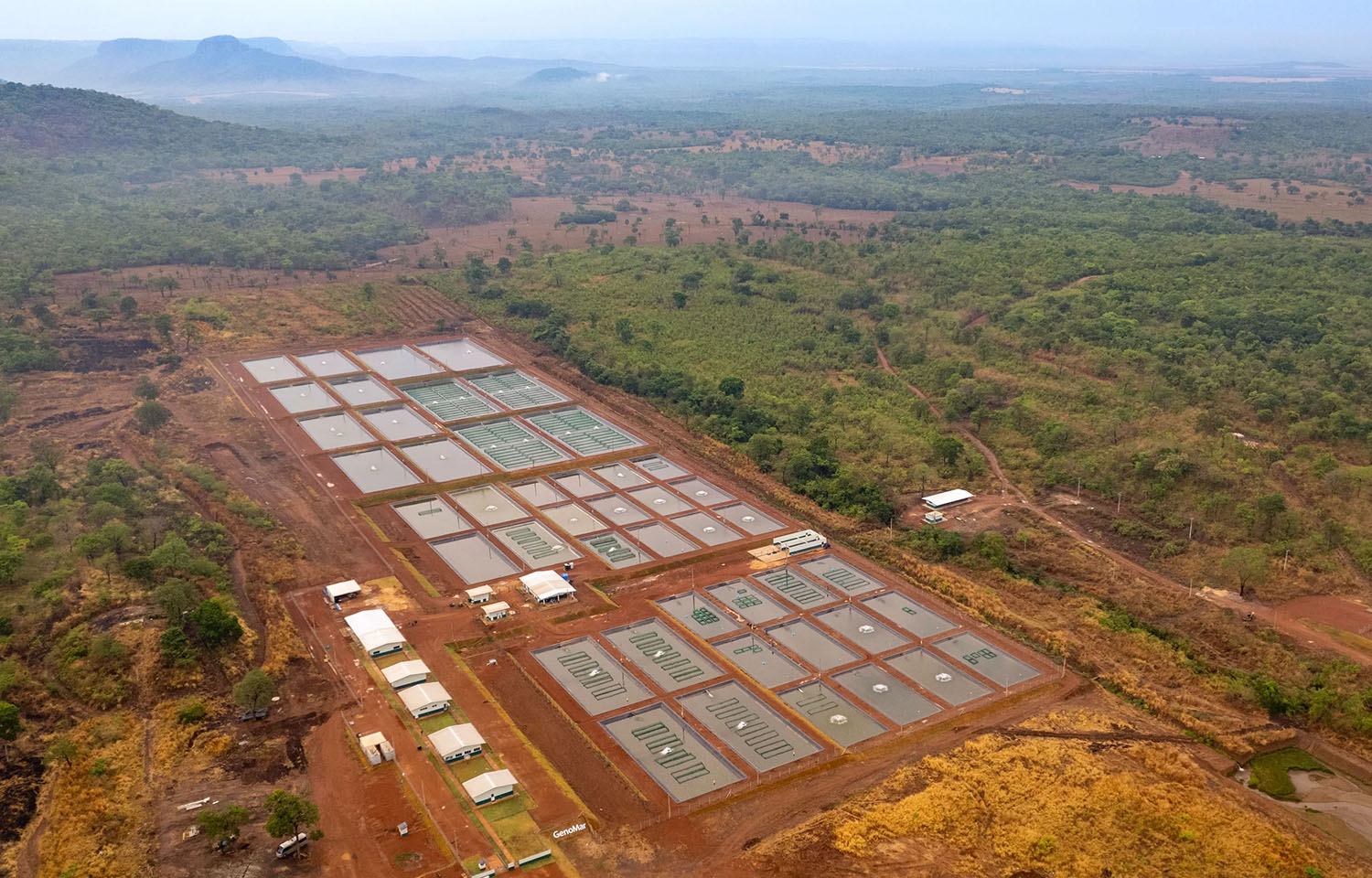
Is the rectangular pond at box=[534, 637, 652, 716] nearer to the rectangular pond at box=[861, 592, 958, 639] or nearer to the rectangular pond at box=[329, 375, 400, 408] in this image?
the rectangular pond at box=[861, 592, 958, 639]

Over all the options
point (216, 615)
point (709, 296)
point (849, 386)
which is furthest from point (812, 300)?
point (216, 615)

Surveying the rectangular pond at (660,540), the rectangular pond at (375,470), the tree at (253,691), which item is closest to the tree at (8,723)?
the tree at (253,691)

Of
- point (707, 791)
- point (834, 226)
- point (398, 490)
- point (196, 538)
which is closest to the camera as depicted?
point (707, 791)

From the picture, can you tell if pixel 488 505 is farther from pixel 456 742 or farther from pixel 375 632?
pixel 456 742

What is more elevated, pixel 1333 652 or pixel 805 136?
pixel 805 136

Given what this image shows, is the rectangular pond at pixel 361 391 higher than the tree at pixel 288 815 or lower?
higher

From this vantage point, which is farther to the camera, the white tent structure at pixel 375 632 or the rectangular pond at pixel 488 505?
the rectangular pond at pixel 488 505

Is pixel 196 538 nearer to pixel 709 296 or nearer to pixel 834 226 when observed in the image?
pixel 709 296

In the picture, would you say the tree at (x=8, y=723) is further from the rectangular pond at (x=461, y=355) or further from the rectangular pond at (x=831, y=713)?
the rectangular pond at (x=461, y=355)
